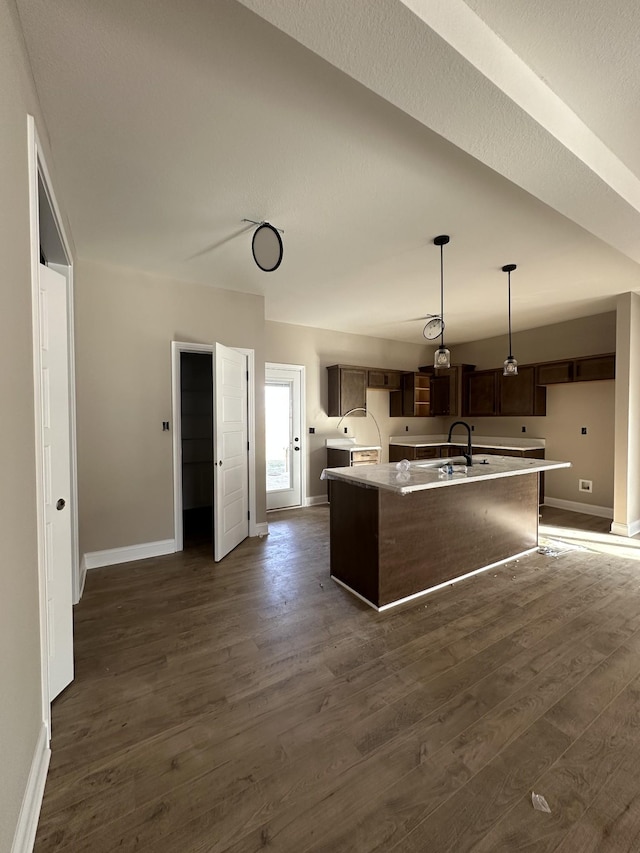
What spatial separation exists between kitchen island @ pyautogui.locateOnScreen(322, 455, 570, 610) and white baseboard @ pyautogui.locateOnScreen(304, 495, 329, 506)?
2.54 metres

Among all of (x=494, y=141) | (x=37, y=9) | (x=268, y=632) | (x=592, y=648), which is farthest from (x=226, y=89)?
(x=592, y=648)

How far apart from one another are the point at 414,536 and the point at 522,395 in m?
4.00

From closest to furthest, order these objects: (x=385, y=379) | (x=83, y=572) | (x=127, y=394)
A: (x=83, y=572) → (x=127, y=394) → (x=385, y=379)

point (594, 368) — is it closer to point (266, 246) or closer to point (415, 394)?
point (415, 394)

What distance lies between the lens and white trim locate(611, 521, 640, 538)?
3.96m

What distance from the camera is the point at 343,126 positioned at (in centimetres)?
167

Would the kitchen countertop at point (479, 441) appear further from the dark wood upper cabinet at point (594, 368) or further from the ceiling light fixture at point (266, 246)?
the ceiling light fixture at point (266, 246)

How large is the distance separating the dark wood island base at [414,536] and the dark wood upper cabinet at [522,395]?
262 centimetres

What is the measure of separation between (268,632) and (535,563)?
2.55 m

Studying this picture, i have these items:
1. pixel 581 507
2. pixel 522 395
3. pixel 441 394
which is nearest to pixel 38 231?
pixel 522 395

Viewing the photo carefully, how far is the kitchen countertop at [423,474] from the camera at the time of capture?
2428 mm

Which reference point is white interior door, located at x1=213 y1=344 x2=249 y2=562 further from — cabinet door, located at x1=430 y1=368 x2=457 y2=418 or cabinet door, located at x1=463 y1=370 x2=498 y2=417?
cabinet door, located at x1=463 y1=370 x2=498 y2=417

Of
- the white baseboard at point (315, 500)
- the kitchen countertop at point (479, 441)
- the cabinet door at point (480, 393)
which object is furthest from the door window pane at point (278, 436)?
the cabinet door at point (480, 393)

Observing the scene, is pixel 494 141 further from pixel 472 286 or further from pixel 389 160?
pixel 472 286
